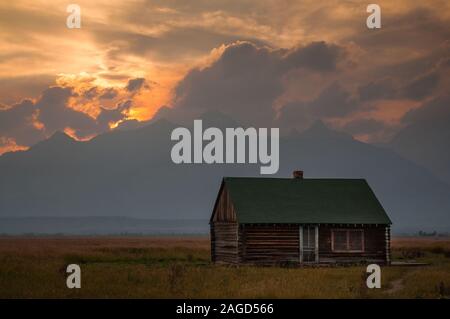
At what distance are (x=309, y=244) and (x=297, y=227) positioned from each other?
1.32 m

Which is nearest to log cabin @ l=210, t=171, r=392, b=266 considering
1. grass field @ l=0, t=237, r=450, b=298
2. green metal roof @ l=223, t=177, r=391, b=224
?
green metal roof @ l=223, t=177, r=391, b=224

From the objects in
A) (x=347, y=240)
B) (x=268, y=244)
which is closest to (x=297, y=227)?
(x=268, y=244)

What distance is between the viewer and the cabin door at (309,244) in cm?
4700

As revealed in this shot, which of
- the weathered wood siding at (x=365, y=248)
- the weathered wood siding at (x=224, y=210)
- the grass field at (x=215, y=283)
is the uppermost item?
the weathered wood siding at (x=224, y=210)

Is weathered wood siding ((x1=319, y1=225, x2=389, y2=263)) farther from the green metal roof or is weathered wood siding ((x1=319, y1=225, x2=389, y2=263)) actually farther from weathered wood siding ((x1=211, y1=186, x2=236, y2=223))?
weathered wood siding ((x1=211, y1=186, x2=236, y2=223))

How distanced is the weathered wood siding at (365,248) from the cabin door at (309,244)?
11.0 inches

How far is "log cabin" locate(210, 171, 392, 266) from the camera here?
4653 centimetres

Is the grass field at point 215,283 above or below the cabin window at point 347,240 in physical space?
below

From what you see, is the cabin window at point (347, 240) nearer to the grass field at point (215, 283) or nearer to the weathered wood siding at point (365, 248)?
the weathered wood siding at point (365, 248)

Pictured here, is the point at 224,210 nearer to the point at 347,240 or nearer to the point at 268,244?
the point at 268,244

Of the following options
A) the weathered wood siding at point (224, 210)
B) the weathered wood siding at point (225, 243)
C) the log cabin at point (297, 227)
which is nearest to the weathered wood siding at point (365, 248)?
the log cabin at point (297, 227)

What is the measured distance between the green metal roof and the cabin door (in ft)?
2.44
